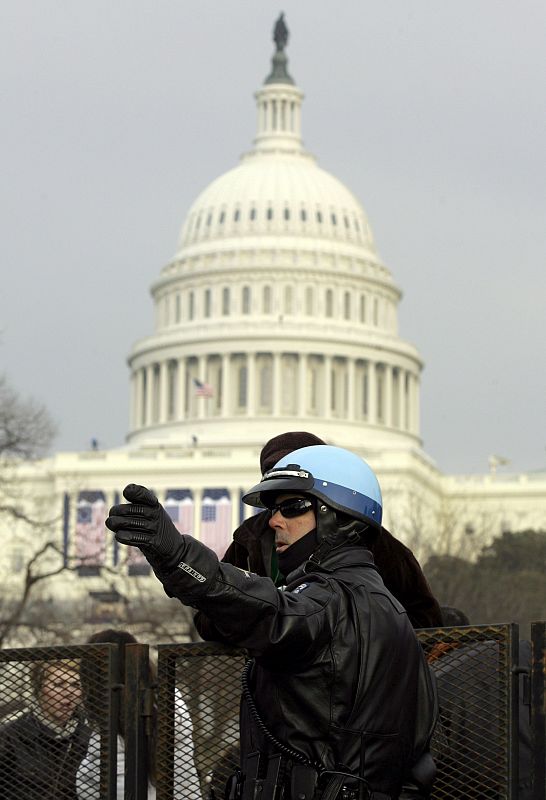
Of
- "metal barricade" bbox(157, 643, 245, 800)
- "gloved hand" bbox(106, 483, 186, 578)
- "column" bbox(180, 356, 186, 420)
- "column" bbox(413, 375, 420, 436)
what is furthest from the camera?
"column" bbox(413, 375, 420, 436)

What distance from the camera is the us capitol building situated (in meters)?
132

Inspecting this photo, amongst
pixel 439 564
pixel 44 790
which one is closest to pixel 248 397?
pixel 439 564

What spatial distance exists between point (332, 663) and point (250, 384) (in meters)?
132

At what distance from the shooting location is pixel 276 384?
139 m

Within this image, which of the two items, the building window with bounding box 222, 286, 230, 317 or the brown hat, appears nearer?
the brown hat

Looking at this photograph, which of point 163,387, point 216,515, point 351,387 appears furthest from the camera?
point 163,387

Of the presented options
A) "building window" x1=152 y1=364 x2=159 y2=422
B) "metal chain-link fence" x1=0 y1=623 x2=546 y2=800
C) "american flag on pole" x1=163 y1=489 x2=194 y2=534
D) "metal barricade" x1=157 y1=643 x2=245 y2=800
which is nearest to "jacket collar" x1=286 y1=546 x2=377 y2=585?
"metal chain-link fence" x1=0 y1=623 x2=546 y2=800

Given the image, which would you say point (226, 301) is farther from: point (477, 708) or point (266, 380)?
point (477, 708)

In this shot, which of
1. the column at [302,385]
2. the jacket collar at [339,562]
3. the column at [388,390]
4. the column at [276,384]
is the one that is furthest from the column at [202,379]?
the jacket collar at [339,562]

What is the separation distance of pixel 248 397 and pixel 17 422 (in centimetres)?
8791

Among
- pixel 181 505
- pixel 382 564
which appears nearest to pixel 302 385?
pixel 181 505

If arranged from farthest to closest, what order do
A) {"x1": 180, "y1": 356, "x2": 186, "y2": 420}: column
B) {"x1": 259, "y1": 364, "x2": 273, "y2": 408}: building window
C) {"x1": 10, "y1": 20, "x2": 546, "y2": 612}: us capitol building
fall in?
{"x1": 259, "y1": 364, "x2": 273, "y2": 408}: building window
{"x1": 180, "y1": 356, "x2": 186, "y2": 420}: column
{"x1": 10, "y1": 20, "x2": 546, "y2": 612}: us capitol building

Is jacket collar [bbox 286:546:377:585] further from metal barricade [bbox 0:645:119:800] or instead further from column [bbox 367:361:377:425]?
column [bbox 367:361:377:425]

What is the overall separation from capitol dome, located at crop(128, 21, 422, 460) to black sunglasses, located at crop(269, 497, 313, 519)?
126 m
